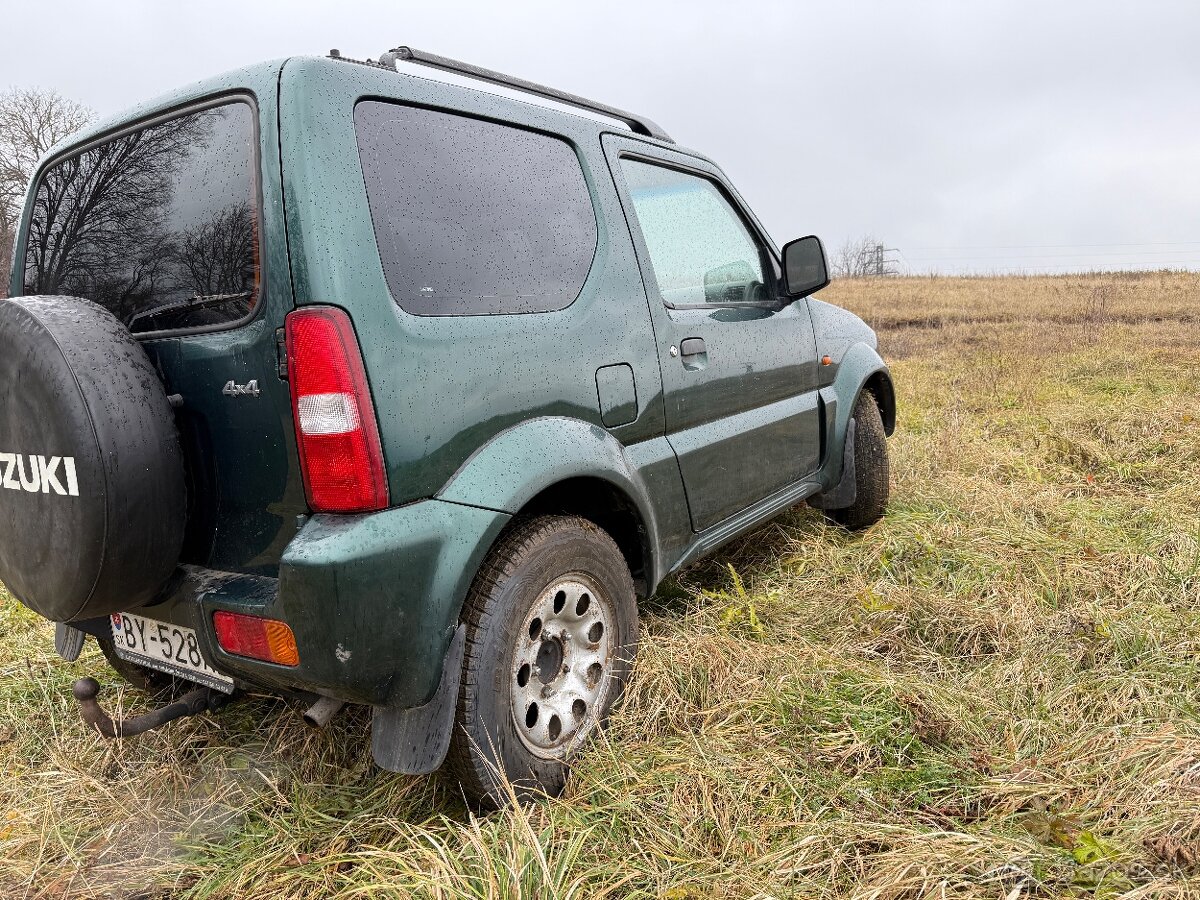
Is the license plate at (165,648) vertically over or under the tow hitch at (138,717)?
over

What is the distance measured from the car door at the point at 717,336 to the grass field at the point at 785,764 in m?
0.53

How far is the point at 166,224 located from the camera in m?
1.84

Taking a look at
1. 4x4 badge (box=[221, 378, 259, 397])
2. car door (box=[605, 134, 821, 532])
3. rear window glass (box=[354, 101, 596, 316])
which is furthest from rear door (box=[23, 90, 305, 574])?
car door (box=[605, 134, 821, 532])

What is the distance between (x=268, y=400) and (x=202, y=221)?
1.55 ft

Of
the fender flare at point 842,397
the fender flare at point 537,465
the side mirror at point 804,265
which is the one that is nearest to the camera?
the fender flare at point 537,465

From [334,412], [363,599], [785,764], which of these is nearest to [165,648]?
[363,599]

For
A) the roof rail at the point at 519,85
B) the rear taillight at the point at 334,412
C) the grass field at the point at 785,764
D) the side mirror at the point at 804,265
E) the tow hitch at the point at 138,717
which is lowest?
the grass field at the point at 785,764

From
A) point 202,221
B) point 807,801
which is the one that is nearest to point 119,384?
point 202,221

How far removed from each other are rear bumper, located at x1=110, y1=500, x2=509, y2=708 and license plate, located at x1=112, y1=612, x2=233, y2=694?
0.09 meters

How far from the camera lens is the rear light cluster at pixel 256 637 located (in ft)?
5.26

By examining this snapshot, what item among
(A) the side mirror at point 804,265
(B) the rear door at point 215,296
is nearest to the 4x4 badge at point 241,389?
(B) the rear door at point 215,296

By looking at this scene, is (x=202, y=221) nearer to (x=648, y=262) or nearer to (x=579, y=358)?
(x=579, y=358)

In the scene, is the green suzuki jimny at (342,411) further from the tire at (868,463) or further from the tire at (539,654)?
the tire at (868,463)

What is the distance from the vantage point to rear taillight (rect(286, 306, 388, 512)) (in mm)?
1569
